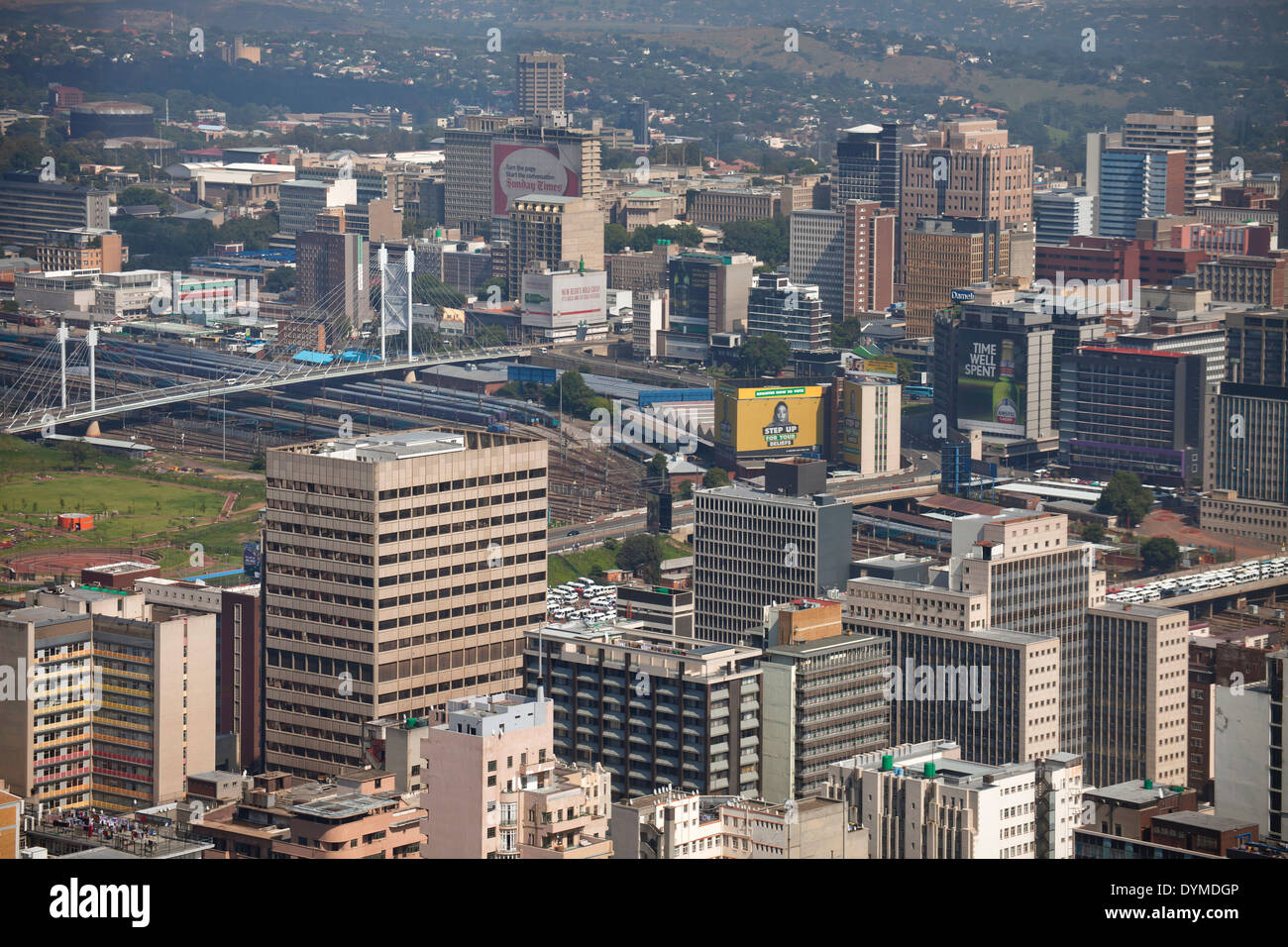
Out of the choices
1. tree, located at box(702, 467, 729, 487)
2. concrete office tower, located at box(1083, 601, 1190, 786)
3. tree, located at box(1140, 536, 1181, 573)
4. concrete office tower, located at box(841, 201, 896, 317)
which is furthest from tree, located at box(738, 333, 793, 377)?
concrete office tower, located at box(1083, 601, 1190, 786)

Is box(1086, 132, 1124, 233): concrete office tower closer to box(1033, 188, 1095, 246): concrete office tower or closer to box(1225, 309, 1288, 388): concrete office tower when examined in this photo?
box(1033, 188, 1095, 246): concrete office tower

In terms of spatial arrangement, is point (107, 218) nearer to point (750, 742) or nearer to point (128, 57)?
point (128, 57)

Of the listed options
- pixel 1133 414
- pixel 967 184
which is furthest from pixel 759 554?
pixel 967 184

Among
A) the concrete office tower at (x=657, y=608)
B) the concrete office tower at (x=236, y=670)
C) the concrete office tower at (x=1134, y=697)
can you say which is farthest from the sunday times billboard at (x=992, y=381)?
the concrete office tower at (x=236, y=670)
